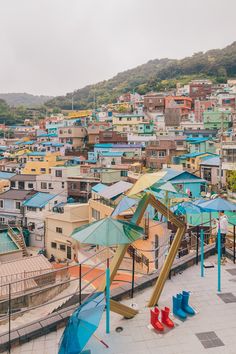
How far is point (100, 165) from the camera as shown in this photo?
39625mm

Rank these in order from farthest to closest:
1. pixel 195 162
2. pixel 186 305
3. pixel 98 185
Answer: pixel 195 162
pixel 98 185
pixel 186 305

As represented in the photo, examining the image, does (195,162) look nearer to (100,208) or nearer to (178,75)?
(100,208)

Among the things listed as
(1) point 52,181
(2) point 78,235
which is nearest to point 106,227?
(2) point 78,235

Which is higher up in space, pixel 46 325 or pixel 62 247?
pixel 46 325

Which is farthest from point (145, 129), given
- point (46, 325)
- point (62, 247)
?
point (46, 325)

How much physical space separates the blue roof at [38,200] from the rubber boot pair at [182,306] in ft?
81.3

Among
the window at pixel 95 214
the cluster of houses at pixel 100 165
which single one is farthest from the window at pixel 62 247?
the window at pixel 95 214

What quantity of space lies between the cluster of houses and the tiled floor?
12.5 metres

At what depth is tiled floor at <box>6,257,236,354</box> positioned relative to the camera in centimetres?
589

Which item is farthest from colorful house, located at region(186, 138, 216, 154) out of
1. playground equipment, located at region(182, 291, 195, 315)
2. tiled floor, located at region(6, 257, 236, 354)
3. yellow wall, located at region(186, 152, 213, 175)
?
playground equipment, located at region(182, 291, 195, 315)

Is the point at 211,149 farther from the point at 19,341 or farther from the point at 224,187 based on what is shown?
the point at 19,341

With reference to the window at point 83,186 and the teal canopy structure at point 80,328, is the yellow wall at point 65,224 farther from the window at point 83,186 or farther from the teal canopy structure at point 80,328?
the teal canopy structure at point 80,328

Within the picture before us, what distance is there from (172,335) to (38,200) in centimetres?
2659

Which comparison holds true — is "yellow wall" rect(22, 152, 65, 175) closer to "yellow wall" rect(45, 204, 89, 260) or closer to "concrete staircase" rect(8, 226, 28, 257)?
"yellow wall" rect(45, 204, 89, 260)
